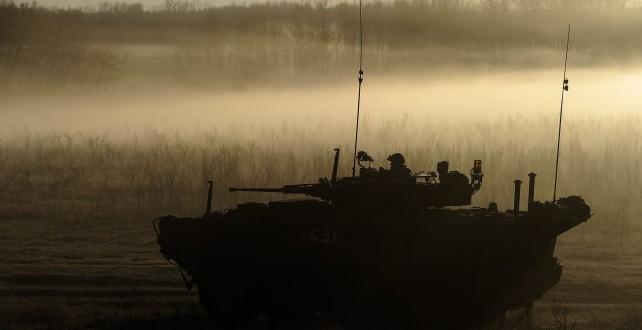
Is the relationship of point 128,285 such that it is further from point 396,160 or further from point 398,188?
point 398,188

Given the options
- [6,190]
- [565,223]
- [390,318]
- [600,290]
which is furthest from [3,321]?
[6,190]

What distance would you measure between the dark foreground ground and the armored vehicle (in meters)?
0.85

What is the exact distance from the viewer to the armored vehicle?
22.0m

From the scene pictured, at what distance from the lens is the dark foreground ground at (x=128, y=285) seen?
24.2 metres

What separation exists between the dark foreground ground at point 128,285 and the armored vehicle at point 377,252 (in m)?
0.85

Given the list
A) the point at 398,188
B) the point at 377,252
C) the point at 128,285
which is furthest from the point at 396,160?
the point at 128,285

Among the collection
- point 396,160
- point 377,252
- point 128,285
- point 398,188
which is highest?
point 396,160

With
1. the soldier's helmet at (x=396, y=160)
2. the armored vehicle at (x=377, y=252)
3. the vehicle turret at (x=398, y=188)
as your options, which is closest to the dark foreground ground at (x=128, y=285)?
the armored vehicle at (x=377, y=252)

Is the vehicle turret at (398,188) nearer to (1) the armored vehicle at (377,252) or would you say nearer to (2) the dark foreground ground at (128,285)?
(1) the armored vehicle at (377,252)

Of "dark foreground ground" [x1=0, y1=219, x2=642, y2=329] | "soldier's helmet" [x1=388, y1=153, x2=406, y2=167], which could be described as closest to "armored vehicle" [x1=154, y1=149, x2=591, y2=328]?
"soldier's helmet" [x1=388, y1=153, x2=406, y2=167]

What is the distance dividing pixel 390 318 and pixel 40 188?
1451 inches

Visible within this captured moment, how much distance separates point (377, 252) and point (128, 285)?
28.5 ft

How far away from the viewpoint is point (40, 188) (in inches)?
2259

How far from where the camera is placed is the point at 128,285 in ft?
97.1
